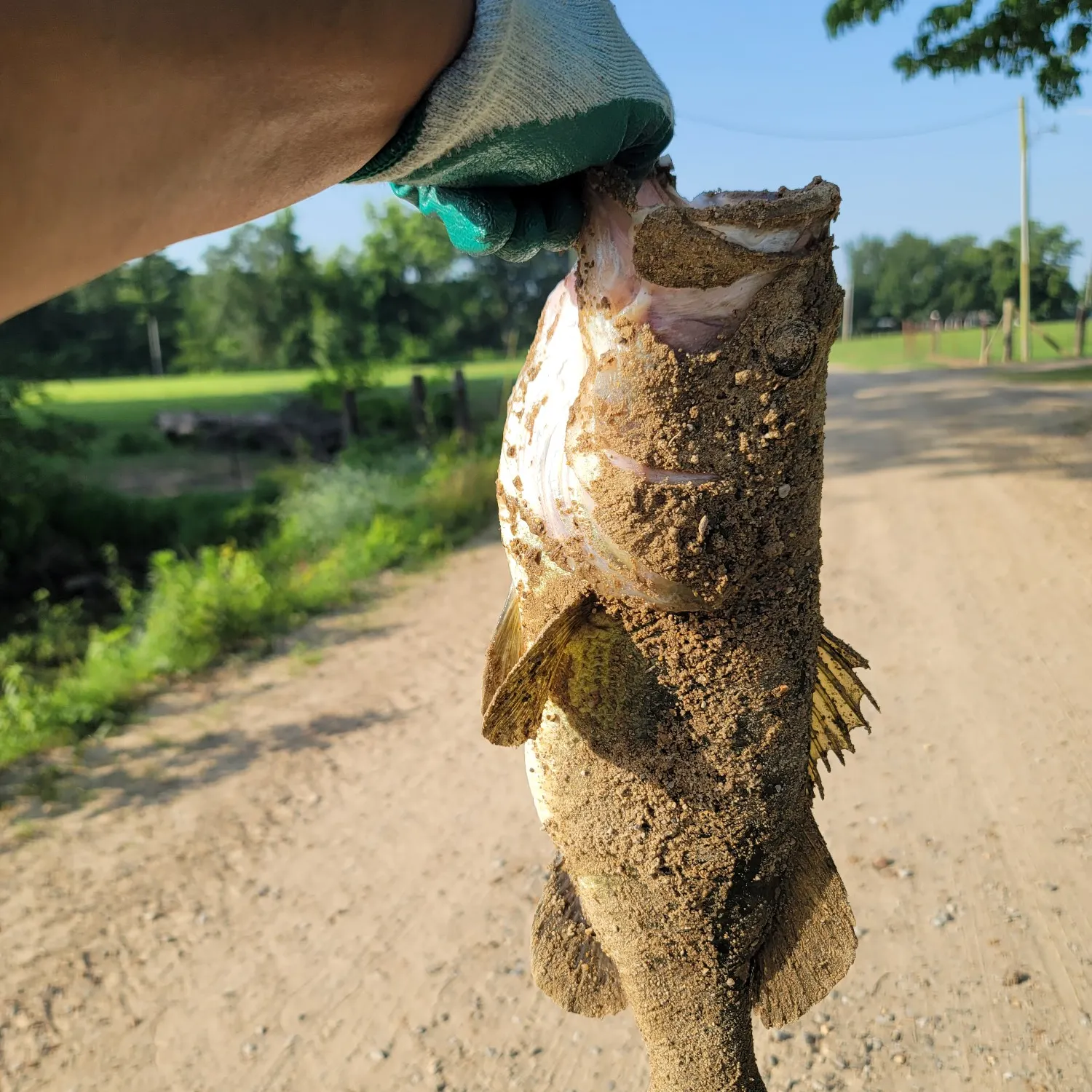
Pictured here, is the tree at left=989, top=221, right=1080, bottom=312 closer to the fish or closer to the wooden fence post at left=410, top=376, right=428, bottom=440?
the wooden fence post at left=410, top=376, right=428, bottom=440

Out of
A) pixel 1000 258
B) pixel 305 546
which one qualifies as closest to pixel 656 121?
pixel 305 546

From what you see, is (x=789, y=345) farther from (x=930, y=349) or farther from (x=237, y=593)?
(x=930, y=349)

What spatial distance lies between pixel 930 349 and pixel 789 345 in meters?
29.3

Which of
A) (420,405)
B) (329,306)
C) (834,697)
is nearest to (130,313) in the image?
(329,306)

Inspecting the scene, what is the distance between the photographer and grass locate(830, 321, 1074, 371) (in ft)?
70.6

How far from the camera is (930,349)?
28.1m

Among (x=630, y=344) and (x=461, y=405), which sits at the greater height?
(x=630, y=344)

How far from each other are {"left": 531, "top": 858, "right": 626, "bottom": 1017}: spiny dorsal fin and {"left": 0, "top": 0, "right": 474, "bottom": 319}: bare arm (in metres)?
1.48

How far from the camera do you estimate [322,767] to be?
18.6ft

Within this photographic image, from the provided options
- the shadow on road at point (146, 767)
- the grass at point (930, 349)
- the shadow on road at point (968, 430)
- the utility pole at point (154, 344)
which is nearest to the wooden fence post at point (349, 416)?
the shadow on road at point (968, 430)

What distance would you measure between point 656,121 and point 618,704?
1.00m

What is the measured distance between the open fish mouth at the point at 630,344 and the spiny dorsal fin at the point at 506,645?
184 millimetres

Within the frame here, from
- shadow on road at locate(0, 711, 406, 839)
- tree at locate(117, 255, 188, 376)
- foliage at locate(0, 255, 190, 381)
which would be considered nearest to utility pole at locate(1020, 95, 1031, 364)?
shadow on road at locate(0, 711, 406, 839)

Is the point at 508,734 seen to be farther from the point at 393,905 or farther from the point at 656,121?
the point at 393,905
